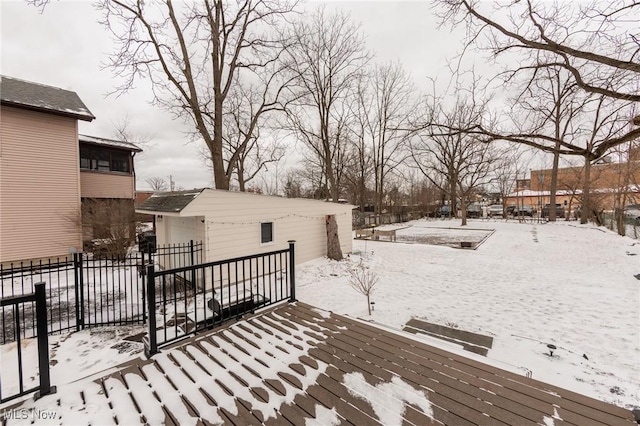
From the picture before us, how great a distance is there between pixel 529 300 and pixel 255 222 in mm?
7576

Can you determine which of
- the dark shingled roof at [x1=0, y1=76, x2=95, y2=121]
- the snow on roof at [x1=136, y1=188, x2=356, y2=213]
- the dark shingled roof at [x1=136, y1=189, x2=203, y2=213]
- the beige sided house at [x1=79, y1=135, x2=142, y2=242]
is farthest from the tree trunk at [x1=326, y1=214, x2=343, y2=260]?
the dark shingled roof at [x1=0, y1=76, x2=95, y2=121]

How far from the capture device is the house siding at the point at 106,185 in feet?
42.6

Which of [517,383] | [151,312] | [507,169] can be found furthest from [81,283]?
[507,169]

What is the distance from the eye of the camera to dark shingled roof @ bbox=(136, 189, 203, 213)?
6.72 m

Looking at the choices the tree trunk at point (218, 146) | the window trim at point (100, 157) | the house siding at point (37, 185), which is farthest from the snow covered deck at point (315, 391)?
the window trim at point (100, 157)

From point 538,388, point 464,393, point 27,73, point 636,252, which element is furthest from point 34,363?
point 636,252

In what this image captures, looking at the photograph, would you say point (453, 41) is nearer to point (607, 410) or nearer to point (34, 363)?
point (607, 410)

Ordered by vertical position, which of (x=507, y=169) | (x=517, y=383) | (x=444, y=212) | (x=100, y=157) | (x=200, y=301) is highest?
(x=507, y=169)

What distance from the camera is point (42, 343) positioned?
2400mm

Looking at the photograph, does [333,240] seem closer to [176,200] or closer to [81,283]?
[176,200]

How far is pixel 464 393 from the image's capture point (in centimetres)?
238

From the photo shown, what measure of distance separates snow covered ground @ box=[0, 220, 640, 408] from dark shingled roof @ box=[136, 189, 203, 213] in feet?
10.3

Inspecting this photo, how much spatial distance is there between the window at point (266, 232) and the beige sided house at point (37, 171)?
9318 millimetres

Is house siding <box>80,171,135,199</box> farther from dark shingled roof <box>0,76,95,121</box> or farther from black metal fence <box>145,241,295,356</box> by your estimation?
black metal fence <box>145,241,295,356</box>
